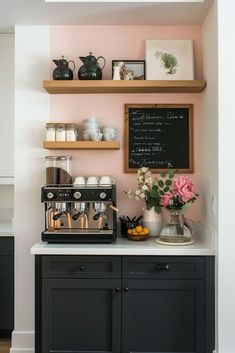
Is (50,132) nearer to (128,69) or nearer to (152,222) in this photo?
(128,69)

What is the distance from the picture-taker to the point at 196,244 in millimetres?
2576

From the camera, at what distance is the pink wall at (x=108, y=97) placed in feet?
9.57

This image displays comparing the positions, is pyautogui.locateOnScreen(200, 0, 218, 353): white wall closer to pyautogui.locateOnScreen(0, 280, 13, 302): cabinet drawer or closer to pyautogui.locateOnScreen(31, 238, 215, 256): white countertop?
pyautogui.locateOnScreen(31, 238, 215, 256): white countertop

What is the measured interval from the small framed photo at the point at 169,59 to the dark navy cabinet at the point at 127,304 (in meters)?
1.29

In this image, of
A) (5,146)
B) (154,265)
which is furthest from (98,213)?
(5,146)

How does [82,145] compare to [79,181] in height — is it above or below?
above

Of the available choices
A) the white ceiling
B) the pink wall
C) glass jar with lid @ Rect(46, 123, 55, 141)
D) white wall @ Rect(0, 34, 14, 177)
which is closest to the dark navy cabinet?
the pink wall

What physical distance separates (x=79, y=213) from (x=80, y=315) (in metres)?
0.64

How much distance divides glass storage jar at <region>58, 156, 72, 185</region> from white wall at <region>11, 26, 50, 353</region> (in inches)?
7.6

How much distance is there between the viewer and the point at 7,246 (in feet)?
10.2

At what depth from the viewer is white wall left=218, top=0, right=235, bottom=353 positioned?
2355mm

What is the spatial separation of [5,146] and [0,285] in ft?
3.65

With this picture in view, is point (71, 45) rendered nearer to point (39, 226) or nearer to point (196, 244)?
point (39, 226)

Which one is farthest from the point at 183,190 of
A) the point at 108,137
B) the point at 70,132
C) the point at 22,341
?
the point at 22,341
